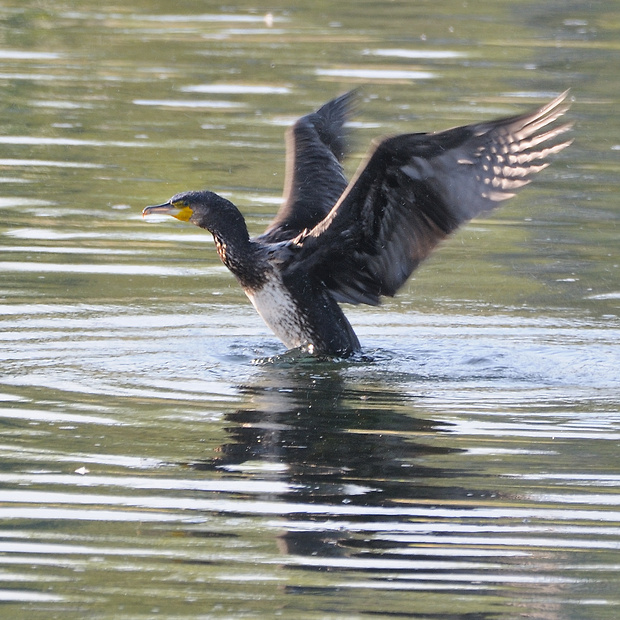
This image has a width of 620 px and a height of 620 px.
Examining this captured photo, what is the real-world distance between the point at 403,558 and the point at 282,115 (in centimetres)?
866

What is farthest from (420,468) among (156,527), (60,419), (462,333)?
(462,333)

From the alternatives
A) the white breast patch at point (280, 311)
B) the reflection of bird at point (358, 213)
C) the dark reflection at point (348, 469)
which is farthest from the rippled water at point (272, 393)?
the reflection of bird at point (358, 213)

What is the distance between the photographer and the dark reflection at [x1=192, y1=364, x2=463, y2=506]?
505cm

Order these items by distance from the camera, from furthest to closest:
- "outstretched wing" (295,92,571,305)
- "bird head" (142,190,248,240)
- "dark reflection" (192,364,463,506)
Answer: "bird head" (142,190,248,240), "outstretched wing" (295,92,571,305), "dark reflection" (192,364,463,506)

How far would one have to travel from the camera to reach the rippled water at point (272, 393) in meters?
4.25

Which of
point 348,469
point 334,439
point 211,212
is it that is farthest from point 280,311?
point 348,469

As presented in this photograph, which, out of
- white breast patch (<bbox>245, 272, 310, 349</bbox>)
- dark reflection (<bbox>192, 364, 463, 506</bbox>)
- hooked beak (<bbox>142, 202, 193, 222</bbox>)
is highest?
hooked beak (<bbox>142, 202, 193, 222</bbox>)

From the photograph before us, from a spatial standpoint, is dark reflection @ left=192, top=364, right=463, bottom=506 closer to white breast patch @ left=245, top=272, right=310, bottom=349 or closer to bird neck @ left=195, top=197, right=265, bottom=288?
white breast patch @ left=245, top=272, right=310, bottom=349

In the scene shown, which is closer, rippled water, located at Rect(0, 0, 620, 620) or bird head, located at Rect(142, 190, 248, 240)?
rippled water, located at Rect(0, 0, 620, 620)

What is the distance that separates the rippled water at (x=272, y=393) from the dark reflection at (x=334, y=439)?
2 cm

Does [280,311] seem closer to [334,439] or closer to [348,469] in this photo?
[334,439]

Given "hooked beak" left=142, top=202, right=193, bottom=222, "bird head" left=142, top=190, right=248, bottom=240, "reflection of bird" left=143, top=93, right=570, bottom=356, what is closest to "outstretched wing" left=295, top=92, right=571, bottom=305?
"reflection of bird" left=143, top=93, right=570, bottom=356

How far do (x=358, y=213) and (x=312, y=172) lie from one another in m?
1.54

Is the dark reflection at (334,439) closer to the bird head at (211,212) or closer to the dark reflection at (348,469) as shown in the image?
the dark reflection at (348,469)
